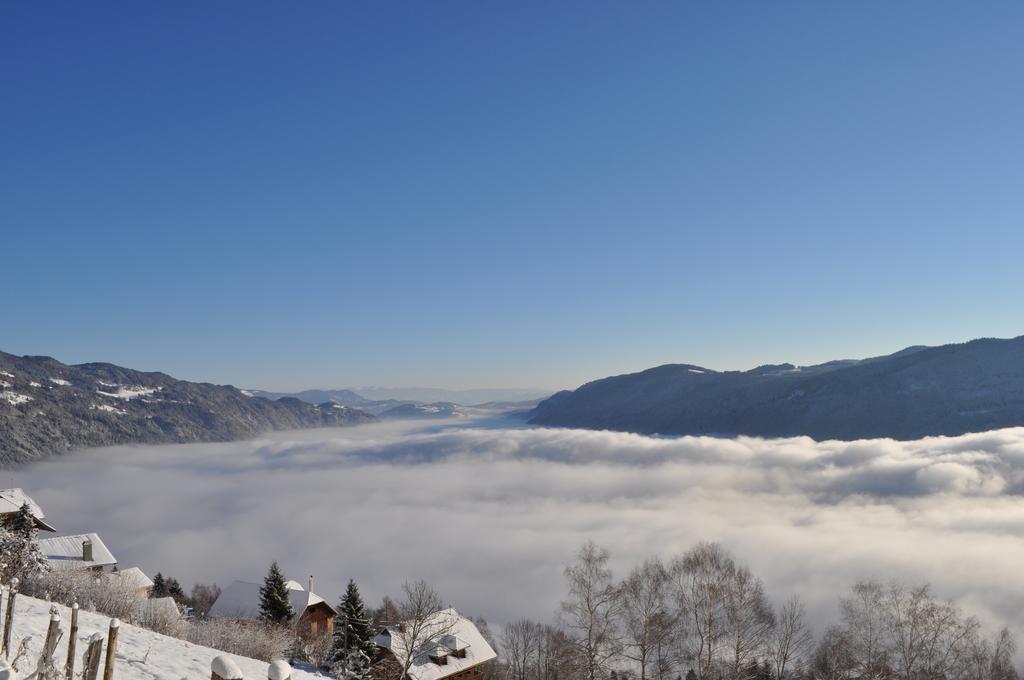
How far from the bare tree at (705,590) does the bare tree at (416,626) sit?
1862cm

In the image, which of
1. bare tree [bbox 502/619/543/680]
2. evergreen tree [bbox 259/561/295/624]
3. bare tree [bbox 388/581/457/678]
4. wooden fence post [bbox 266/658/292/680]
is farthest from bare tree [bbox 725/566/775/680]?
wooden fence post [bbox 266/658/292/680]

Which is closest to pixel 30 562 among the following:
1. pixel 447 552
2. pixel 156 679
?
pixel 156 679

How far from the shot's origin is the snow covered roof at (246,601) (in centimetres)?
5312

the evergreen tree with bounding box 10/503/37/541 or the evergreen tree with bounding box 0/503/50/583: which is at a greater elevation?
the evergreen tree with bounding box 0/503/50/583

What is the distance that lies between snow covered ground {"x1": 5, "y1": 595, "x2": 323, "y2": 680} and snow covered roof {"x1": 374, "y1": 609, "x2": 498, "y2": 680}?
836 inches

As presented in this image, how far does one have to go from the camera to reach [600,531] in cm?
19988

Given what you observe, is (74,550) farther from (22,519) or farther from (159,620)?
(159,620)

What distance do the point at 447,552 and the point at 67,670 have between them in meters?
185

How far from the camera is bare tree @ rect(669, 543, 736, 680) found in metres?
40.6

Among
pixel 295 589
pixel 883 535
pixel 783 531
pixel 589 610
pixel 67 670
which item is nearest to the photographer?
pixel 67 670

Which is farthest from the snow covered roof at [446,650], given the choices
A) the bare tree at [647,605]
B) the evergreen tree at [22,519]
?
the evergreen tree at [22,519]

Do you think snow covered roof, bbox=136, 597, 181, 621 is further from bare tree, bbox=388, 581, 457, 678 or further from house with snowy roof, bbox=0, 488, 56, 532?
bare tree, bbox=388, 581, 457, 678

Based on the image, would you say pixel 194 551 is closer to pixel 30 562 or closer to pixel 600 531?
pixel 600 531

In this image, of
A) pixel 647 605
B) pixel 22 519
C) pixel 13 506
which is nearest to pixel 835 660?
pixel 647 605
